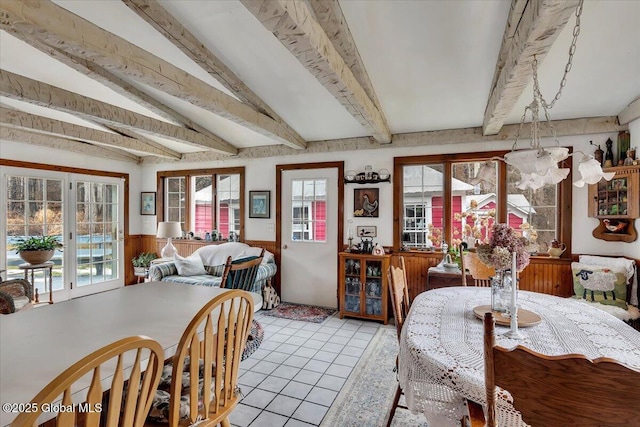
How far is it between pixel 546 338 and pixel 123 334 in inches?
80.6

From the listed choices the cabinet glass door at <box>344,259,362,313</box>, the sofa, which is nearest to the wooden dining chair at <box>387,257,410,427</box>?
the cabinet glass door at <box>344,259,362,313</box>

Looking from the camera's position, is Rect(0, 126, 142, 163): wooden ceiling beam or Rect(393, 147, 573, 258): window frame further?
Rect(0, 126, 142, 163): wooden ceiling beam

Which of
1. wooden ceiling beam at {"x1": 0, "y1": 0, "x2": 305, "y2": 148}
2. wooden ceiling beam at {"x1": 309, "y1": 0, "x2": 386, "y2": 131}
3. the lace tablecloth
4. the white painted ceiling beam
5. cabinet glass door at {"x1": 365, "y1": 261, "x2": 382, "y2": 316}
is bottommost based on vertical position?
cabinet glass door at {"x1": 365, "y1": 261, "x2": 382, "y2": 316}

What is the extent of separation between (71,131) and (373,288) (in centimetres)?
440

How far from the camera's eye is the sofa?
4500 millimetres

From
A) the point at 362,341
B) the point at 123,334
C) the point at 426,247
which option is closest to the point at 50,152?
the point at 123,334

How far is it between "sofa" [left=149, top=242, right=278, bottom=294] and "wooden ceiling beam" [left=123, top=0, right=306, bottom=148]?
218 cm

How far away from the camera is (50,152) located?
193 inches

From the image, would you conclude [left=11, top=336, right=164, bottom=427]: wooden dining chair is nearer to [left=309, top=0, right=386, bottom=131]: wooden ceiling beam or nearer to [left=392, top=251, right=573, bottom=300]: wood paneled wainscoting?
[left=309, top=0, right=386, bottom=131]: wooden ceiling beam

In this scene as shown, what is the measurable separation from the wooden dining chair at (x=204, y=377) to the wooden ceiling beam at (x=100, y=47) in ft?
6.03

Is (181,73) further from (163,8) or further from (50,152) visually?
(50,152)

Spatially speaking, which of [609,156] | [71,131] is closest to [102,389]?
[71,131]

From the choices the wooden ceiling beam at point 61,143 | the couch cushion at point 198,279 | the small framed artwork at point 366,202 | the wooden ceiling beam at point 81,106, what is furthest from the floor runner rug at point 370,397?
the wooden ceiling beam at point 61,143

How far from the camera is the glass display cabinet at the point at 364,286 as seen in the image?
4.07 meters
